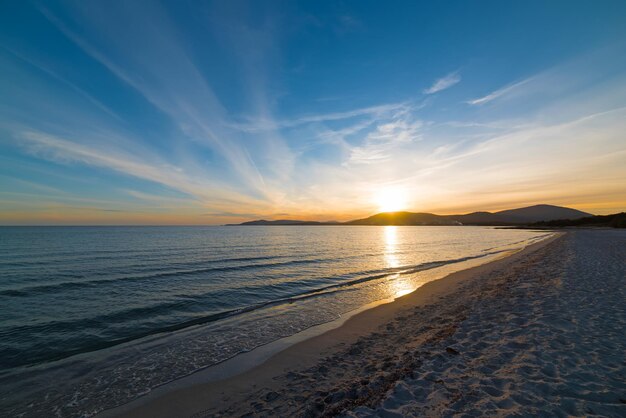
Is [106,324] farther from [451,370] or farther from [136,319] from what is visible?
[451,370]

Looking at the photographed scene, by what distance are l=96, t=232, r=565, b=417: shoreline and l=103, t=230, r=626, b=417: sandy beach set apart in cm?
4

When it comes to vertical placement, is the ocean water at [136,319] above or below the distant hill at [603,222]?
below

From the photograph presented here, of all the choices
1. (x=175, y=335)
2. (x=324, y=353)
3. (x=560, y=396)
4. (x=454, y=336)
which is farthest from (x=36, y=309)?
(x=560, y=396)

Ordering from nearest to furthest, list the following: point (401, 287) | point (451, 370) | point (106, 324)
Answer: point (451, 370) → point (106, 324) → point (401, 287)

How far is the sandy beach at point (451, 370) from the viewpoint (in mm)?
4980

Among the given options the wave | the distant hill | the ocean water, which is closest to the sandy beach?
the ocean water

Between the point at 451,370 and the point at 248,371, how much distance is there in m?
5.55

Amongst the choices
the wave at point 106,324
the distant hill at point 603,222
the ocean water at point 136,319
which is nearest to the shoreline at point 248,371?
the ocean water at point 136,319

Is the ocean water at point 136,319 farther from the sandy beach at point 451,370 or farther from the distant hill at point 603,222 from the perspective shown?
the distant hill at point 603,222

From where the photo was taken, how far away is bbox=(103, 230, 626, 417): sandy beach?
4.98 metres

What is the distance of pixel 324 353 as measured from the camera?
891 cm

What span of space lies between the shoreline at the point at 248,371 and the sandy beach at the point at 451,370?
39 mm

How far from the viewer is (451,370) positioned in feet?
20.6

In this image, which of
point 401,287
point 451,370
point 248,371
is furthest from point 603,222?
point 248,371
